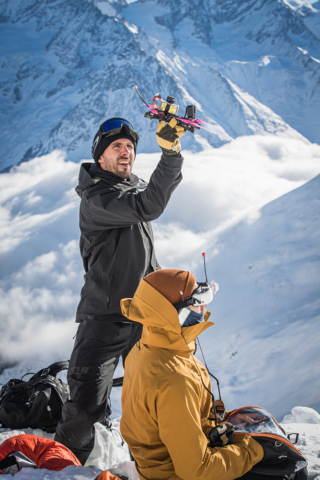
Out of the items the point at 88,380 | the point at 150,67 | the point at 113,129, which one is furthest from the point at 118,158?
the point at 150,67

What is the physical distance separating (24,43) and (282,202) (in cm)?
15512

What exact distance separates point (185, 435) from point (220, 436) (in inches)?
9.5

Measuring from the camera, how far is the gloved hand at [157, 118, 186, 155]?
1.84m

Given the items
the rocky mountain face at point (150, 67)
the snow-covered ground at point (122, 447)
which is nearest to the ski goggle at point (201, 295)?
the snow-covered ground at point (122, 447)

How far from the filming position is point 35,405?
2414 millimetres

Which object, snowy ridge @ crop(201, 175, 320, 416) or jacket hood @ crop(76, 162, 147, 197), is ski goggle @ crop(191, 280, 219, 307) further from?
snowy ridge @ crop(201, 175, 320, 416)

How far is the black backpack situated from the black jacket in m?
0.88

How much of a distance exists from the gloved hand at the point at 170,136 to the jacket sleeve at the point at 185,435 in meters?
1.25

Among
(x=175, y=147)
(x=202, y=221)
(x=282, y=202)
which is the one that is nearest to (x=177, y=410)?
(x=175, y=147)

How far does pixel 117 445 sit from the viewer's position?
2.45m

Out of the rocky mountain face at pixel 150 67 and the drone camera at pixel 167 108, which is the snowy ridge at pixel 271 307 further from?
the rocky mountain face at pixel 150 67

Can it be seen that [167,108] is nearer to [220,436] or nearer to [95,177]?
[95,177]

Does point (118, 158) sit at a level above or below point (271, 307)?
above

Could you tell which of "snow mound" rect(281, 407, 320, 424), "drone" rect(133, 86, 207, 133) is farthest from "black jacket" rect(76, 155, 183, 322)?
"snow mound" rect(281, 407, 320, 424)
